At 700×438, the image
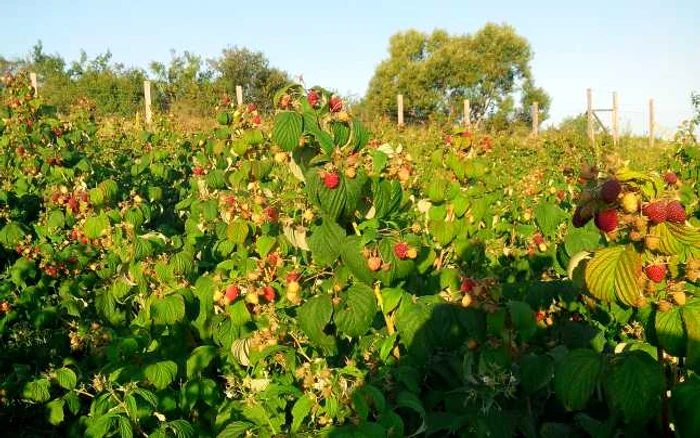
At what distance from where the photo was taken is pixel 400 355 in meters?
2.63

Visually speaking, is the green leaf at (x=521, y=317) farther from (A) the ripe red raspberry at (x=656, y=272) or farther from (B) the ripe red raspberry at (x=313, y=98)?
(B) the ripe red raspberry at (x=313, y=98)

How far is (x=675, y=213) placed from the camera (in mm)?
1397

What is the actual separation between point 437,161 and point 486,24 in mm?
55393

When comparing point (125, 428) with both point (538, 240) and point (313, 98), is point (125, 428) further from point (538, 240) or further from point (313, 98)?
point (538, 240)

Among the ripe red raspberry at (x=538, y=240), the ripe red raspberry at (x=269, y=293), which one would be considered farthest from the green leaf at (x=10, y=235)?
the ripe red raspberry at (x=538, y=240)

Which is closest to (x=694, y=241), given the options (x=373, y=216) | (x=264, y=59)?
(x=373, y=216)

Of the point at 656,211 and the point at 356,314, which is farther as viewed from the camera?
the point at 356,314

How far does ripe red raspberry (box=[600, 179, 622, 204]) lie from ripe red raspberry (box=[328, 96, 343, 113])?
1.29 metres

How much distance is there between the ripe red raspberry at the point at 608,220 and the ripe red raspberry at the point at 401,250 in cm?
89

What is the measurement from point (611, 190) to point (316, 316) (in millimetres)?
1218

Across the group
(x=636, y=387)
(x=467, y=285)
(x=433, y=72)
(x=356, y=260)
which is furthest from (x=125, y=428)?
(x=433, y=72)

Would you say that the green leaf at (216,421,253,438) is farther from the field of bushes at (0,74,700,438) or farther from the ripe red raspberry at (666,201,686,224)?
the ripe red raspberry at (666,201,686,224)

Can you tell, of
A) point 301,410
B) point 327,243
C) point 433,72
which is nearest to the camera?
point 301,410

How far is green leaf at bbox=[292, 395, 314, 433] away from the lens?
183 cm
